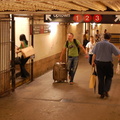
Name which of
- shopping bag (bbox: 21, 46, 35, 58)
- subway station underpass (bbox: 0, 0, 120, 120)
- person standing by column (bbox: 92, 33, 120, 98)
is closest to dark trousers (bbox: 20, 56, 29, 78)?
subway station underpass (bbox: 0, 0, 120, 120)

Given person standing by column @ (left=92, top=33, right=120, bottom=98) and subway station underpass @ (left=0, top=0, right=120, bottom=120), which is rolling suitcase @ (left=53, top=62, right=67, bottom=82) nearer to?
subway station underpass @ (left=0, top=0, right=120, bottom=120)

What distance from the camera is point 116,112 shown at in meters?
7.05

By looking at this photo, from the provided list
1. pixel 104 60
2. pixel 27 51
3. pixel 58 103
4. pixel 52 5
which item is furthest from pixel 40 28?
pixel 52 5

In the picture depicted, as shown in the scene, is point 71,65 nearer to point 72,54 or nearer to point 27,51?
point 72,54

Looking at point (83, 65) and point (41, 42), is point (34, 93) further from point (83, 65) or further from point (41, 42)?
point (83, 65)

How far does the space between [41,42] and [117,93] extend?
4394 mm

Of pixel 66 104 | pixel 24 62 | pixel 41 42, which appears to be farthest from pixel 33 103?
pixel 41 42

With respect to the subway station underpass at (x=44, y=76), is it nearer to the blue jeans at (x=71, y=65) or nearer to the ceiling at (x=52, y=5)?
the ceiling at (x=52, y=5)

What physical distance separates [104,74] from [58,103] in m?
1.49

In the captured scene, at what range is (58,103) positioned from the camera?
7785 millimetres

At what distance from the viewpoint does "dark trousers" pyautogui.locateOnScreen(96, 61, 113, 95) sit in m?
7.97

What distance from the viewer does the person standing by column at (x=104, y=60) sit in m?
7.93

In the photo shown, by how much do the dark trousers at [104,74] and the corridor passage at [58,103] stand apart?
13.2 inches

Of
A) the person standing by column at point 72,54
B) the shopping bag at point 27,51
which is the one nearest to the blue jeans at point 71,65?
the person standing by column at point 72,54
